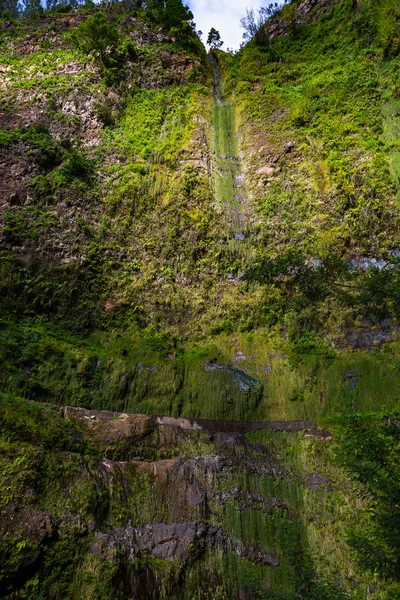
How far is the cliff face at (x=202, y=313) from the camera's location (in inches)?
246

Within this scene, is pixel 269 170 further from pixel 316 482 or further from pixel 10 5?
pixel 10 5

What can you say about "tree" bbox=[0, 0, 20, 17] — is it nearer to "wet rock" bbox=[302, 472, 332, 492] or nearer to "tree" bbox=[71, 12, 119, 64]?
"tree" bbox=[71, 12, 119, 64]

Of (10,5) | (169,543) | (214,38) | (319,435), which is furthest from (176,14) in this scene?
(169,543)

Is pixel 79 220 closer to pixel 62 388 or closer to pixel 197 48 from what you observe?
pixel 62 388

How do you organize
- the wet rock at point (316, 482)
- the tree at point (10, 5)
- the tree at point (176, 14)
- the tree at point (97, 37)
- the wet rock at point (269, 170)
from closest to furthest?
1. the wet rock at point (316, 482)
2. the wet rock at point (269, 170)
3. the tree at point (97, 37)
4. the tree at point (176, 14)
5. the tree at point (10, 5)

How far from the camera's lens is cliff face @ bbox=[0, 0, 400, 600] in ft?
20.5

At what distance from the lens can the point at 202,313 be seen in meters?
13.2

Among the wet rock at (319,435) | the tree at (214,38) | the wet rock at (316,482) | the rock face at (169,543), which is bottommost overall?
the wet rock at (316,482)

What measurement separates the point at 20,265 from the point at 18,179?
507 centimetres

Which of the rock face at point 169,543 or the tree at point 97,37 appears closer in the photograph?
the rock face at point 169,543

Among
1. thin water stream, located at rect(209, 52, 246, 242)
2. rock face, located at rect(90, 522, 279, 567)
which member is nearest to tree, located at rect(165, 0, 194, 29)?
thin water stream, located at rect(209, 52, 246, 242)

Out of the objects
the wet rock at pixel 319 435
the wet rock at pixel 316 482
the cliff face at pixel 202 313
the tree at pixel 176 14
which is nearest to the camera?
the cliff face at pixel 202 313

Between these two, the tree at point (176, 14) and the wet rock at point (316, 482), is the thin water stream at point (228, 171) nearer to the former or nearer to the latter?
the tree at point (176, 14)

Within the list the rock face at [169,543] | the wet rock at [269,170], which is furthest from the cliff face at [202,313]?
the wet rock at [269,170]
